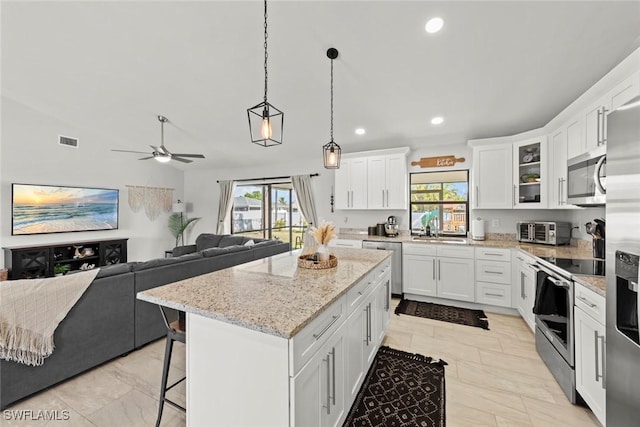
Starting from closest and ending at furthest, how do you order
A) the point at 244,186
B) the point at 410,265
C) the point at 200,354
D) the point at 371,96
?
the point at 200,354, the point at 371,96, the point at 410,265, the point at 244,186

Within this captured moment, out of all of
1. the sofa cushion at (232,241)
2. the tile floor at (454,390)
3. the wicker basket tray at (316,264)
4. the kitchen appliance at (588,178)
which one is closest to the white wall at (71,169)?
the sofa cushion at (232,241)

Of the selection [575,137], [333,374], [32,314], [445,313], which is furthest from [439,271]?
[32,314]

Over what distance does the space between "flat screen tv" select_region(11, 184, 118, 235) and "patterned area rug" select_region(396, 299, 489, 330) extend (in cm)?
615

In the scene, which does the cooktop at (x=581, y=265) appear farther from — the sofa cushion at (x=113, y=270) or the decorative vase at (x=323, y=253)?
the sofa cushion at (x=113, y=270)

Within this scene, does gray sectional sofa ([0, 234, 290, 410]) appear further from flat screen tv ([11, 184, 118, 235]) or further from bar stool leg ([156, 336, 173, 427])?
flat screen tv ([11, 184, 118, 235])

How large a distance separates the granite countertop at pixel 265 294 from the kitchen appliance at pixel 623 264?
1.32 metres

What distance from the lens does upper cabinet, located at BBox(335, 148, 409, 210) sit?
4309mm

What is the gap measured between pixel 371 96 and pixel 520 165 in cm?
226

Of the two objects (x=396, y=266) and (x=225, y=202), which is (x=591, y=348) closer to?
(x=396, y=266)

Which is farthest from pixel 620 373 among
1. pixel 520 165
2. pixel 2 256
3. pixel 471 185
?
pixel 2 256

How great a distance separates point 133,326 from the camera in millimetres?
2535

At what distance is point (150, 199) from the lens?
6.40 meters

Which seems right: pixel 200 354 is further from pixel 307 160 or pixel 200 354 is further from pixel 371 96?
pixel 307 160

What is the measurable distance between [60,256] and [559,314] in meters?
7.25
